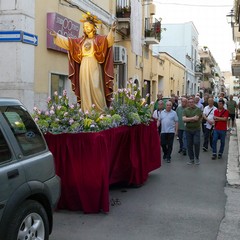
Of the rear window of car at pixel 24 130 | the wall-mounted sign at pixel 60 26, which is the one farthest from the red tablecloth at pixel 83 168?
the wall-mounted sign at pixel 60 26

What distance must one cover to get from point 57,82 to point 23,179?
10.2 metres

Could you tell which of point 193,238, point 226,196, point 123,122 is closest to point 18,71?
point 123,122

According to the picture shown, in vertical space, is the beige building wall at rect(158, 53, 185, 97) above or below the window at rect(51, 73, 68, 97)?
above

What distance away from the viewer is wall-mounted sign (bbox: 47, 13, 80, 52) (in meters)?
12.4

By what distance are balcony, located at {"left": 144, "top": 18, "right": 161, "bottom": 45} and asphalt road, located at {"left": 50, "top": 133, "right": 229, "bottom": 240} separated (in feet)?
58.6

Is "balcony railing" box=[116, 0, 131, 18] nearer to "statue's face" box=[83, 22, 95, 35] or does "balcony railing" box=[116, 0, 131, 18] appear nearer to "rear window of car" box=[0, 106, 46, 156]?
"statue's face" box=[83, 22, 95, 35]

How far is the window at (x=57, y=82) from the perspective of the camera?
13.3 m

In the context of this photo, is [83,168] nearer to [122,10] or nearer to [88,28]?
[88,28]

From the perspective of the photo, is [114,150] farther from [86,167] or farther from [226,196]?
[226,196]

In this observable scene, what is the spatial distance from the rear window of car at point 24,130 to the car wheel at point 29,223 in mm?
518

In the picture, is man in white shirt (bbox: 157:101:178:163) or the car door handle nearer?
the car door handle

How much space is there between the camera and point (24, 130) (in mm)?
4047

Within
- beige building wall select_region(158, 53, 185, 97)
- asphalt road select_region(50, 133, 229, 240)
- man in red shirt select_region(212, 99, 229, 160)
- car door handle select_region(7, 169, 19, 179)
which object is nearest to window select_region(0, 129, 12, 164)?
car door handle select_region(7, 169, 19, 179)

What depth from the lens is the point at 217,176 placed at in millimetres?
8594
